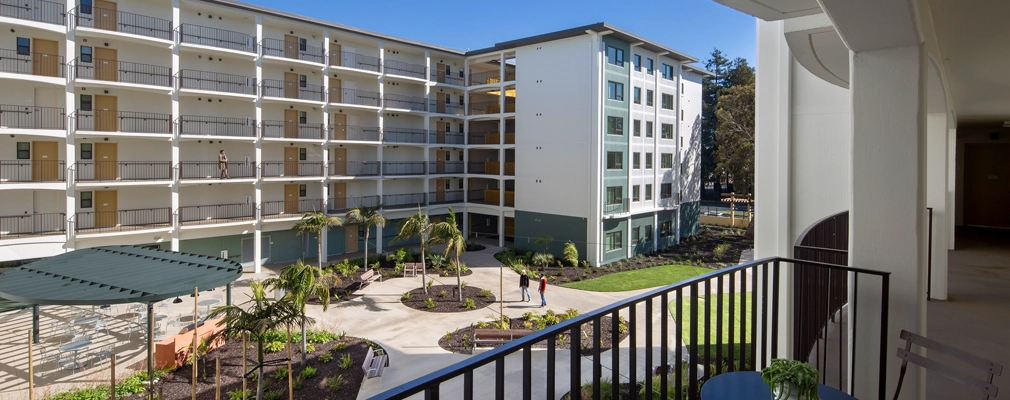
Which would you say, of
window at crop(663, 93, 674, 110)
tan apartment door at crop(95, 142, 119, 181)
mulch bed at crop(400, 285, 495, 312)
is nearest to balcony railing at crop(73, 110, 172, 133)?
tan apartment door at crop(95, 142, 119, 181)

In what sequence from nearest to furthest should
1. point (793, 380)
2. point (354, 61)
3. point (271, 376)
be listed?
point (793, 380)
point (271, 376)
point (354, 61)

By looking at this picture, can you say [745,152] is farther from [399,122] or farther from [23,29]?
[23,29]

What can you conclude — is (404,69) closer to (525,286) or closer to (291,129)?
(291,129)

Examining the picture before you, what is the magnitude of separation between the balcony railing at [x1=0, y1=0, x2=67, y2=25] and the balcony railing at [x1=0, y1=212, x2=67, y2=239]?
23.4 ft

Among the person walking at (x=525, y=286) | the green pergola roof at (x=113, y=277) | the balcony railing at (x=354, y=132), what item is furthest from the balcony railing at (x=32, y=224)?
the person walking at (x=525, y=286)

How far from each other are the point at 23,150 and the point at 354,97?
44.6ft

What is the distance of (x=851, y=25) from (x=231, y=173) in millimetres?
25881

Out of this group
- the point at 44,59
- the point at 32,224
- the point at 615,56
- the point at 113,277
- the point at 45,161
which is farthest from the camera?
the point at 615,56

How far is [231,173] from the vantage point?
24469 millimetres

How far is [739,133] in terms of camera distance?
33250 mm

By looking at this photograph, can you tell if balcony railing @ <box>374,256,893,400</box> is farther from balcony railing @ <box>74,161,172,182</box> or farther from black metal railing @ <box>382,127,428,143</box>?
black metal railing @ <box>382,127,428,143</box>

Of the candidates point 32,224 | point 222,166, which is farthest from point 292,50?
point 32,224

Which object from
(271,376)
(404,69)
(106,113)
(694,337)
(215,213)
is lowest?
(271,376)

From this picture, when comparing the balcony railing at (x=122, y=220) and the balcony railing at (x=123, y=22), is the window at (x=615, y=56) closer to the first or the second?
the balcony railing at (x=123, y=22)
